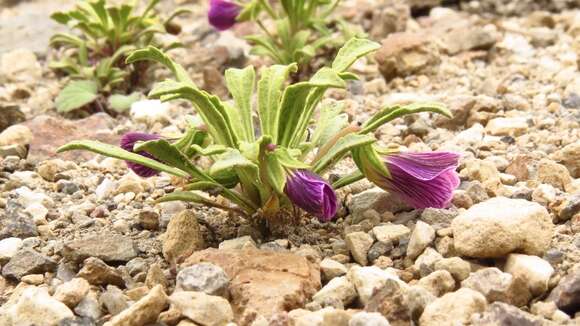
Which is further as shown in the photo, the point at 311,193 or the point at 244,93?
the point at 244,93

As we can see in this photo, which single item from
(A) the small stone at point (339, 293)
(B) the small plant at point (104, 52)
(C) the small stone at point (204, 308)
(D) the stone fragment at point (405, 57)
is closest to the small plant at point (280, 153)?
(A) the small stone at point (339, 293)

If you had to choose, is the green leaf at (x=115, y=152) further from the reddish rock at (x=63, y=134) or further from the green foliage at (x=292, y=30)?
the green foliage at (x=292, y=30)

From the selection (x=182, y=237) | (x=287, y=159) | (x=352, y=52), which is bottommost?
(x=182, y=237)

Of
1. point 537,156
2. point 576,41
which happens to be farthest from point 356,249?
point 576,41

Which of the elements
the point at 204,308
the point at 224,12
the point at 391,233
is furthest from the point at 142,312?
the point at 224,12

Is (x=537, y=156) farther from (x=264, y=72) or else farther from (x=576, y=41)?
(x=576, y=41)

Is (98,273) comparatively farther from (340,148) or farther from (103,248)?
(340,148)
